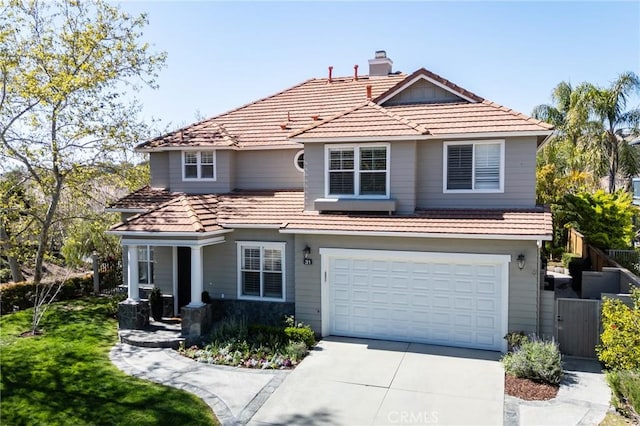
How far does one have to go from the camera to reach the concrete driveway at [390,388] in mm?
8953

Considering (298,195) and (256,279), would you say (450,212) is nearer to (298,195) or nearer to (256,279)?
(298,195)

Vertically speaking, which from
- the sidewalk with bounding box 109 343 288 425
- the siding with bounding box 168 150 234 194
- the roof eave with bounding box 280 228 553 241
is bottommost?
the sidewalk with bounding box 109 343 288 425

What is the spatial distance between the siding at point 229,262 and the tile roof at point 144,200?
122 inches

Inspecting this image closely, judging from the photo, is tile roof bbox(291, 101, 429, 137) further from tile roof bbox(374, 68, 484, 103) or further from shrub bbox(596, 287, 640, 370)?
shrub bbox(596, 287, 640, 370)

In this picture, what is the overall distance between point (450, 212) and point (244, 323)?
6.76 m

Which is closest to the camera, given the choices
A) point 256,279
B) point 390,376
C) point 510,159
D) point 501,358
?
point 390,376

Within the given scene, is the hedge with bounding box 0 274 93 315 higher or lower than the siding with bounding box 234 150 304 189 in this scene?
lower

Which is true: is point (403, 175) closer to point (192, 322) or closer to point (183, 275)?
point (192, 322)

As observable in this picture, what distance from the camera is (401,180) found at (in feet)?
44.7

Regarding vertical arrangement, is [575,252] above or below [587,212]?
below

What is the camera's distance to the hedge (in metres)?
17.6

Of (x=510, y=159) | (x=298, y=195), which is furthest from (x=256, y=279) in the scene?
(x=510, y=159)

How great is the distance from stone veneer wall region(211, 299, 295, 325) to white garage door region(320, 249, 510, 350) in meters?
1.45

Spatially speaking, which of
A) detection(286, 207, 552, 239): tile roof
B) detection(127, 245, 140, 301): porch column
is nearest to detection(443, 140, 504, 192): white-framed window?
detection(286, 207, 552, 239): tile roof
